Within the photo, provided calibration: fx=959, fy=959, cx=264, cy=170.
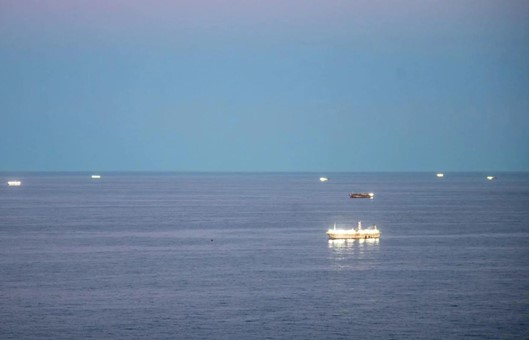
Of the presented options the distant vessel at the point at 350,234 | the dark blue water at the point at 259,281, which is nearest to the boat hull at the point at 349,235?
the distant vessel at the point at 350,234

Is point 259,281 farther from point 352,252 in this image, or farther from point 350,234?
point 350,234

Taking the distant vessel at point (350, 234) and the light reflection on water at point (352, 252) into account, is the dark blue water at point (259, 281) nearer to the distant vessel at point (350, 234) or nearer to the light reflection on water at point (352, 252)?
the light reflection on water at point (352, 252)

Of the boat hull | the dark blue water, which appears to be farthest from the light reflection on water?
the boat hull

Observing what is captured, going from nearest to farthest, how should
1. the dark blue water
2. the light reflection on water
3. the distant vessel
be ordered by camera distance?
the dark blue water → the light reflection on water → the distant vessel

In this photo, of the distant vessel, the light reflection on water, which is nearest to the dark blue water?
the light reflection on water

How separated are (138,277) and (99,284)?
5.05 meters

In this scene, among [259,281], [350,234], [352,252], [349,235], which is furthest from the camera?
[350,234]

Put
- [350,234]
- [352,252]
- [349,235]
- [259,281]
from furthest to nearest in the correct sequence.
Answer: [350,234], [349,235], [352,252], [259,281]

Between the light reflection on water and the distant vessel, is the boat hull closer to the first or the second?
the distant vessel

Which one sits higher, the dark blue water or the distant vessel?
the distant vessel

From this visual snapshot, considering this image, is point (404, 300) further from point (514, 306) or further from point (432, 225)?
point (432, 225)

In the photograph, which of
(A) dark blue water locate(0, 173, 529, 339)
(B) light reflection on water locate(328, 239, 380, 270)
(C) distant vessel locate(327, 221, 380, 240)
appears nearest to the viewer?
(A) dark blue water locate(0, 173, 529, 339)

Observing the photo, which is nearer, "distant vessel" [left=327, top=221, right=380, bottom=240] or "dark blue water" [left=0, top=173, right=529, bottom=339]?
"dark blue water" [left=0, top=173, right=529, bottom=339]

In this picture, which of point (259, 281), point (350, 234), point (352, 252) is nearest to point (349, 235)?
point (350, 234)
